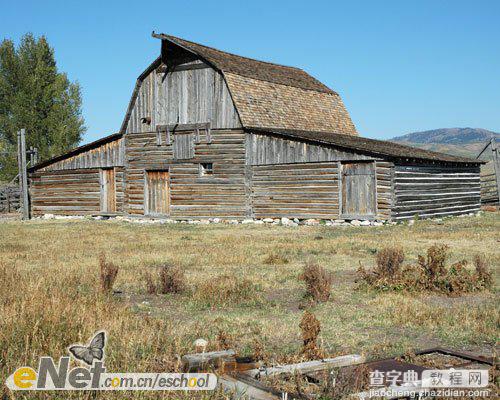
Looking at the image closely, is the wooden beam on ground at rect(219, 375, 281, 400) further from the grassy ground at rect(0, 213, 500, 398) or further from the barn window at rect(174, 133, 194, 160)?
the barn window at rect(174, 133, 194, 160)


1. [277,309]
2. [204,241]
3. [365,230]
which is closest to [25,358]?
[277,309]

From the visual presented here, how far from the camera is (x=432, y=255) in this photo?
37.5 ft

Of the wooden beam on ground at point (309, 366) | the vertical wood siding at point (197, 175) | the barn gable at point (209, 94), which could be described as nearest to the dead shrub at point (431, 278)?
the wooden beam on ground at point (309, 366)

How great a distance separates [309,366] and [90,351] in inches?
78.2

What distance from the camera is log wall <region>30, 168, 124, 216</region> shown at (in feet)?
107

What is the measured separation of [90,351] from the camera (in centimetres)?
576

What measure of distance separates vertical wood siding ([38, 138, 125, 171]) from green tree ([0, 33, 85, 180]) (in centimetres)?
2006

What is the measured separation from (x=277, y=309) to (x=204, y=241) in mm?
10491

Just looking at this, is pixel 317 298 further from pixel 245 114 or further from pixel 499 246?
pixel 245 114

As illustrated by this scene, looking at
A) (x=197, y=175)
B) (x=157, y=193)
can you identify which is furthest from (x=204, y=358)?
(x=157, y=193)

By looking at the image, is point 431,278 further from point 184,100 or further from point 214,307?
point 184,100

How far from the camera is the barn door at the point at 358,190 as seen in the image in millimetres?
25406

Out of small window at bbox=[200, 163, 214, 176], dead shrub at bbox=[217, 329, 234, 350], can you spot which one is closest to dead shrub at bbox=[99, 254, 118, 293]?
dead shrub at bbox=[217, 329, 234, 350]

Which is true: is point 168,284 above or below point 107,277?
below
